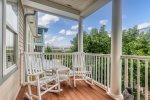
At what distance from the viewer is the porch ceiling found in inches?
211

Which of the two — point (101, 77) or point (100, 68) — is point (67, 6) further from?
point (101, 77)

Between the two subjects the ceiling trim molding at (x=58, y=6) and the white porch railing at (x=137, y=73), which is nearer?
the white porch railing at (x=137, y=73)

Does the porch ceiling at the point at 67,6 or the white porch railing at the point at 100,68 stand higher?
the porch ceiling at the point at 67,6

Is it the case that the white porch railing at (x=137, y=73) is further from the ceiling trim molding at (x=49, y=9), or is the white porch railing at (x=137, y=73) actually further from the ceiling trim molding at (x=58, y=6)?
the ceiling trim molding at (x=49, y=9)

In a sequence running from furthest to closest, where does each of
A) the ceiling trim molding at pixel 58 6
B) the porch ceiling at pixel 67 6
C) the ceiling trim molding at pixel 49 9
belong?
the ceiling trim molding at pixel 58 6 < the ceiling trim molding at pixel 49 9 < the porch ceiling at pixel 67 6

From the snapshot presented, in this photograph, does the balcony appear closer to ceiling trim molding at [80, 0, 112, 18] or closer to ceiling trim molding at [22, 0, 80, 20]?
ceiling trim molding at [80, 0, 112, 18]

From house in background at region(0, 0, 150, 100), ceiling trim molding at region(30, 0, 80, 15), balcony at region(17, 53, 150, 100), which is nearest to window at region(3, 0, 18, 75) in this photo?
house in background at region(0, 0, 150, 100)

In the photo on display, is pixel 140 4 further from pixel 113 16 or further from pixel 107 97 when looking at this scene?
pixel 107 97

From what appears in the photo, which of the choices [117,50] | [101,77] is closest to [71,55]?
[101,77]

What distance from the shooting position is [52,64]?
19.6 feet

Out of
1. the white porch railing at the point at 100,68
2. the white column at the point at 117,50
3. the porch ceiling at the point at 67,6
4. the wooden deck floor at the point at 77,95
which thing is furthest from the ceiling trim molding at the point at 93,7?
the wooden deck floor at the point at 77,95

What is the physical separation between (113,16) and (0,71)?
8.89ft

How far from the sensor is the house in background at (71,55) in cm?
261

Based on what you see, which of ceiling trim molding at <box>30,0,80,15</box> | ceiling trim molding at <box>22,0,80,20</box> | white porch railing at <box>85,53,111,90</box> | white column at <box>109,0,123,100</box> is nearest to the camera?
white column at <box>109,0,123,100</box>
